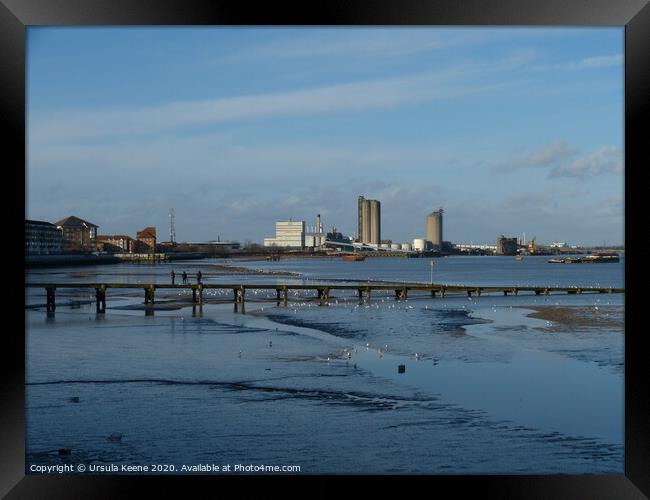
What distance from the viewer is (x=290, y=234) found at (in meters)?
76.2

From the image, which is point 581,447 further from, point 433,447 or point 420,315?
point 420,315

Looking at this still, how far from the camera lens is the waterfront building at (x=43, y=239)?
2076 inches

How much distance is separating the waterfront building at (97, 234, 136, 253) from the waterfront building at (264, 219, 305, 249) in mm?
13875

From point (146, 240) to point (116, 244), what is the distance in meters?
4.90

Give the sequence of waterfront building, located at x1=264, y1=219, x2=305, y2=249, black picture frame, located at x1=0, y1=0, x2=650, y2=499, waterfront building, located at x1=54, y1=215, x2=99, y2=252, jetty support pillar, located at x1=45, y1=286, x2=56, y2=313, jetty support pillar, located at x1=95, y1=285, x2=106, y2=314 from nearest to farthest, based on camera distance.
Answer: black picture frame, located at x1=0, y1=0, x2=650, y2=499, jetty support pillar, located at x1=45, y1=286, x2=56, y2=313, jetty support pillar, located at x1=95, y1=285, x2=106, y2=314, waterfront building, located at x1=54, y1=215, x2=99, y2=252, waterfront building, located at x1=264, y1=219, x2=305, y2=249

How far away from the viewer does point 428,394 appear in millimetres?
14539

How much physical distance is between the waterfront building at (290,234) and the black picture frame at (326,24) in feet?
208

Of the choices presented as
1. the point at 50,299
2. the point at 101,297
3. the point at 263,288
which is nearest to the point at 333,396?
the point at 101,297

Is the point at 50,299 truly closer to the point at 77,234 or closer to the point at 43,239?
the point at 43,239

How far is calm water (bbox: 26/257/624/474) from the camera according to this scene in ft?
36.8

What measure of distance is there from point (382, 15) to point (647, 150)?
3129 mm

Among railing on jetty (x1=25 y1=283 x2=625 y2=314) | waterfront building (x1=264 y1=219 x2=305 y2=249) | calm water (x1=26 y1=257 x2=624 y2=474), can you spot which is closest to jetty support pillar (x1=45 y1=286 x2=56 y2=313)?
railing on jetty (x1=25 y1=283 x2=625 y2=314)

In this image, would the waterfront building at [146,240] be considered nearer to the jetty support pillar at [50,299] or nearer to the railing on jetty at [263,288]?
the railing on jetty at [263,288]

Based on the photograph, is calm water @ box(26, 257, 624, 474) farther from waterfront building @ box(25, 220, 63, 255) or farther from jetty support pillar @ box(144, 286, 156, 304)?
waterfront building @ box(25, 220, 63, 255)
